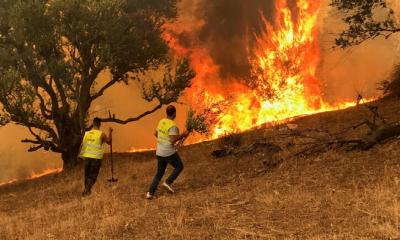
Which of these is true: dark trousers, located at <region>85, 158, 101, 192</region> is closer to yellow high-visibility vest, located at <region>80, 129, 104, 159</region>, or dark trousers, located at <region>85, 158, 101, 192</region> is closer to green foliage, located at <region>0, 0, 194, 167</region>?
yellow high-visibility vest, located at <region>80, 129, 104, 159</region>

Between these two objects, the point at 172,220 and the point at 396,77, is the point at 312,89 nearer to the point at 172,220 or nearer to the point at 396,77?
the point at 396,77

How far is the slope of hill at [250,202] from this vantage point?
831cm

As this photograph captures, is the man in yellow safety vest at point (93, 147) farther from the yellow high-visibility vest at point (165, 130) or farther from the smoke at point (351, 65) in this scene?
the smoke at point (351, 65)

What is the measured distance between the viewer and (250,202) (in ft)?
34.3

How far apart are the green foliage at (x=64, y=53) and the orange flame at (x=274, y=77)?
5849 millimetres

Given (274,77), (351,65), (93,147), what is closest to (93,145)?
(93,147)

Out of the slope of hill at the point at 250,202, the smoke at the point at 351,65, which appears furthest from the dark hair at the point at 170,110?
the smoke at the point at 351,65

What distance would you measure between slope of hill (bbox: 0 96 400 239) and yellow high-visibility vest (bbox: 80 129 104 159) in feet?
3.68

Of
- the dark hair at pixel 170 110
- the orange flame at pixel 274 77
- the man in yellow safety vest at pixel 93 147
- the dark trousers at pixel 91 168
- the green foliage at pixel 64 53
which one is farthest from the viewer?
the orange flame at pixel 274 77

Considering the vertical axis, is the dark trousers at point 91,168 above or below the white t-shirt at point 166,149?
below

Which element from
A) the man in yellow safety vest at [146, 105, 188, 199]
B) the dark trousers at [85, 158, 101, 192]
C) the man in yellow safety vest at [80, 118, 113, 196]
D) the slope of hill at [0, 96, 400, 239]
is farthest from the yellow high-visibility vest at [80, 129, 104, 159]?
the man in yellow safety vest at [146, 105, 188, 199]

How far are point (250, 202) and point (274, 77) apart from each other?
19.9 metres

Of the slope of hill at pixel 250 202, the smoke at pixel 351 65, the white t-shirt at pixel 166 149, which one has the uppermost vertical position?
the smoke at pixel 351 65

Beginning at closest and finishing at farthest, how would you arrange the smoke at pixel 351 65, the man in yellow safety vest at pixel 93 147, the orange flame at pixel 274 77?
the man in yellow safety vest at pixel 93 147, the orange flame at pixel 274 77, the smoke at pixel 351 65
